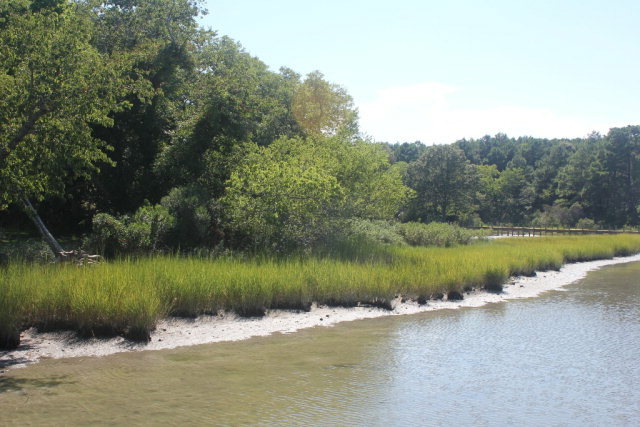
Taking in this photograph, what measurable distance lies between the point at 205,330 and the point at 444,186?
2298 inches

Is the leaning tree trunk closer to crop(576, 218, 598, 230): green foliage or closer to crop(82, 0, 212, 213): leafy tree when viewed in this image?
crop(82, 0, 212, 213): leafy tree

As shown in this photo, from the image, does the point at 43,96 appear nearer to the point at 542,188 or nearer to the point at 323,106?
the point at 323,106

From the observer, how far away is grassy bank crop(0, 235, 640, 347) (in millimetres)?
10727

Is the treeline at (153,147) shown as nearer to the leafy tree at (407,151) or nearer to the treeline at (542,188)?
the treeline at (542,188)

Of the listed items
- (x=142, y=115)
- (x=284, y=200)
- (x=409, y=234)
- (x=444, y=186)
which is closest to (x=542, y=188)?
(x=444, y=186)

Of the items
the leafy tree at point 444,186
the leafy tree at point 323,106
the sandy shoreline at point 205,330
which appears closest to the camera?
the sandy shoreline at point 205,330

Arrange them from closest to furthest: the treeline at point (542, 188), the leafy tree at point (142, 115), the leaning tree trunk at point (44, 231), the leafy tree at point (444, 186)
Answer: the leaning tree trunk at point (44, 231)
the leafy tree at point (142, 115)
the leafy tree at point (444, 186)
the treeline at point (542, 188)

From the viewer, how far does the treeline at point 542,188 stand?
67.6 metres

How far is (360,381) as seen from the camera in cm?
895

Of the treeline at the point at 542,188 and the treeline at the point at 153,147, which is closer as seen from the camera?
the treeline at the point at 153,147

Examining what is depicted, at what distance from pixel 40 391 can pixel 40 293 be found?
3351 mm

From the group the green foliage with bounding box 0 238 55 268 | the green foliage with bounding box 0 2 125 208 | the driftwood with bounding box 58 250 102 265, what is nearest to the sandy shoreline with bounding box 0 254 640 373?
the green foliage with bounding box 0 2 125 208

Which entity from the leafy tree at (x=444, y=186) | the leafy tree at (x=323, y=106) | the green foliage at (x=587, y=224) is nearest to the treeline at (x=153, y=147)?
the leafy tree at (x=323, y=106)

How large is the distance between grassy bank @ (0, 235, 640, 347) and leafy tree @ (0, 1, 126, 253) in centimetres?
237
